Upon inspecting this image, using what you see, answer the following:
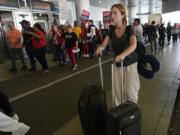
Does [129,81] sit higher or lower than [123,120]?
higher

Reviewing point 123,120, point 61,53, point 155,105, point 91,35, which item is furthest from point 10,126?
point 91,35

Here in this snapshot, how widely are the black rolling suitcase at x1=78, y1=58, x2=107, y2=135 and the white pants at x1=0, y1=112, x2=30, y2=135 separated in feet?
3.03

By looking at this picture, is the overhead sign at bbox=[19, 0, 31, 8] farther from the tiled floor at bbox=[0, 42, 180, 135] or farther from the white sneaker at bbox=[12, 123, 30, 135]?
the white sneaker at bbox=[12, 123, 30, 135]

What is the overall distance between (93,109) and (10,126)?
1139 millimetres

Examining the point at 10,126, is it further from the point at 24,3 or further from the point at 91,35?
the point at 24,3

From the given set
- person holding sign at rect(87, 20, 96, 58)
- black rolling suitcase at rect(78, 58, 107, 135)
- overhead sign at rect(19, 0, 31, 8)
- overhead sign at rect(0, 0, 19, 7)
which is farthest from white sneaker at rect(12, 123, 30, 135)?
overhead sign at rect(19, 0, 31, 8)

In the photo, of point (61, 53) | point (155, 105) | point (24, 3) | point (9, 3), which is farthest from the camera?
point (24, 3)

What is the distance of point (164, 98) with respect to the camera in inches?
114

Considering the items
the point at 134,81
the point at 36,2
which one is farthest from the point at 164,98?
the point at 36,2

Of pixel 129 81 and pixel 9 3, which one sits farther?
pixel 9 3

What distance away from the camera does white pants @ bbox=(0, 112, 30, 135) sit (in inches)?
71.0

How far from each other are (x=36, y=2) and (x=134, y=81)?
10.1 m

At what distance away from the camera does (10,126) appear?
1868 mm

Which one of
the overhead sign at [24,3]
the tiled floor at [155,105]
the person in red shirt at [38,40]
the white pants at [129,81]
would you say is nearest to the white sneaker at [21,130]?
the tiled floor at [155,105]
